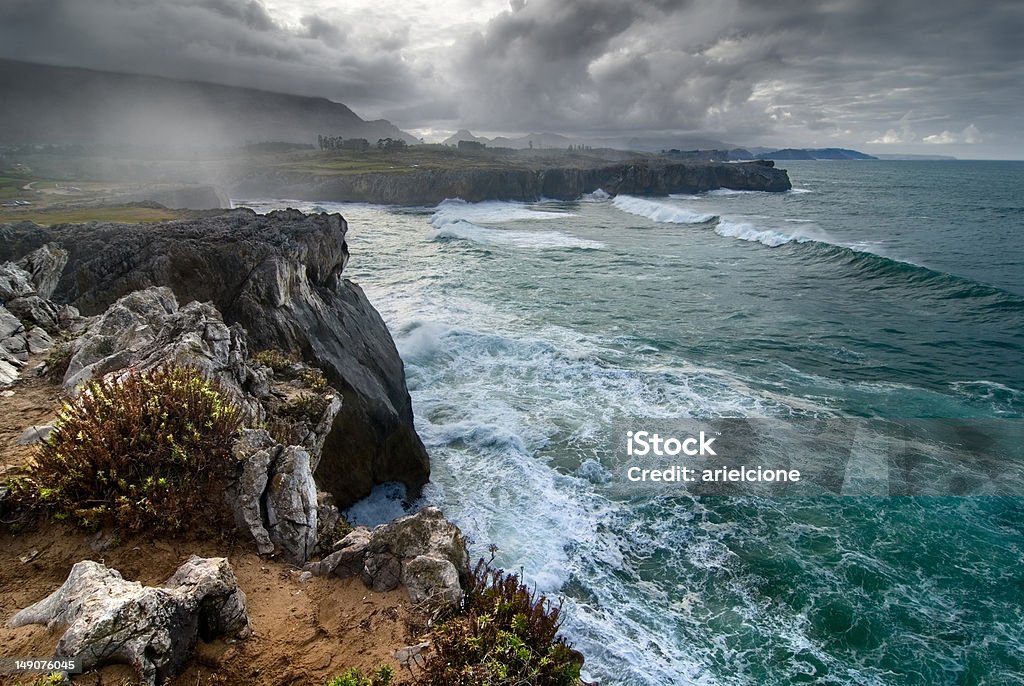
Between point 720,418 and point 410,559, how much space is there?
15105 mm

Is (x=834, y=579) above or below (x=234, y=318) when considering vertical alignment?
below

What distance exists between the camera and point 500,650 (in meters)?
5.52

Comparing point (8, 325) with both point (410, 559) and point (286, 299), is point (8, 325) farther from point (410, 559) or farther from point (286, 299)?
point (410, 559)

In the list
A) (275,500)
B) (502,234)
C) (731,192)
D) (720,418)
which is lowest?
(720,418)

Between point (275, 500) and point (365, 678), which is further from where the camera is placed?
point (275, 500)

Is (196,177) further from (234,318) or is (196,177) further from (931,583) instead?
(931,583)

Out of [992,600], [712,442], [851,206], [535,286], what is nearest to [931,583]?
[992,600]

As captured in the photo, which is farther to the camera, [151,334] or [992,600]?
[992,600]

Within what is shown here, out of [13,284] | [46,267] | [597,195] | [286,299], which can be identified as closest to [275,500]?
[286,299]

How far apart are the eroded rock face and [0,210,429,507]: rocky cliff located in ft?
21.9

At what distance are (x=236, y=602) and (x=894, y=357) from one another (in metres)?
28.9

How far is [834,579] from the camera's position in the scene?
12.3m

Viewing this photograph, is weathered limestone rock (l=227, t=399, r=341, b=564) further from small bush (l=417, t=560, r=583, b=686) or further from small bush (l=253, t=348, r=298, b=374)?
small bush (l=253, t=348, r=298, b=374)

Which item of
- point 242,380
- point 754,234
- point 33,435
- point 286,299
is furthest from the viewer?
point 754,234
